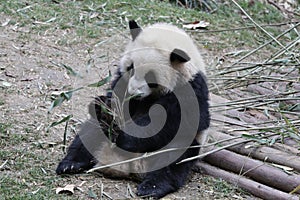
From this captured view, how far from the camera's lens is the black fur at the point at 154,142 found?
3496 millimetres

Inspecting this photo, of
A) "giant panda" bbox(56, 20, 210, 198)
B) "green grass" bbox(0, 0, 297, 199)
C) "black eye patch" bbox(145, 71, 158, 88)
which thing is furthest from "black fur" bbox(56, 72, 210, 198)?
"green grass" bbox(0, 0, 297, 199)

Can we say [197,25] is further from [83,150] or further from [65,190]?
[65,190]

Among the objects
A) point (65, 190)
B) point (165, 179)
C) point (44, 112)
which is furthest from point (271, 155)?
point (44, 112)

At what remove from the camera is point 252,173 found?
3781 millimetres

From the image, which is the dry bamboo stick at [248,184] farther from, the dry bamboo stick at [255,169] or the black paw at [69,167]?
the black paw at [69,167]

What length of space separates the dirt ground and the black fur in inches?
3.4

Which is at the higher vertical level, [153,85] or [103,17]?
[153,85]

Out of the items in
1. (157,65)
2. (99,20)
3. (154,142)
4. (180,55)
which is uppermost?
(180,55)

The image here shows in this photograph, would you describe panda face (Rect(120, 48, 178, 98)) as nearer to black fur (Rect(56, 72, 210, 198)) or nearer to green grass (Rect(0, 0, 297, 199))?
black fur (Rect(56, 72, 210, 198))

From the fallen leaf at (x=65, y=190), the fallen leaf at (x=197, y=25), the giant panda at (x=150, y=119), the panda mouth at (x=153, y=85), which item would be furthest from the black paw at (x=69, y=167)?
the fallen leaf at (x=197, y=25)

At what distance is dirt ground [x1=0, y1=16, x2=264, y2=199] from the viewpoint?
11.3 ft

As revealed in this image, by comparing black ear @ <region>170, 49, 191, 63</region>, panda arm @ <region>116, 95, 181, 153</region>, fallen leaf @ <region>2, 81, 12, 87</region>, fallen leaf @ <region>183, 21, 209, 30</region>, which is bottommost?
fallen leaf @ <region>183, 21, 209, 30</region>

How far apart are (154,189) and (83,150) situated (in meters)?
0.56

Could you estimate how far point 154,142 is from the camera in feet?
11.8
